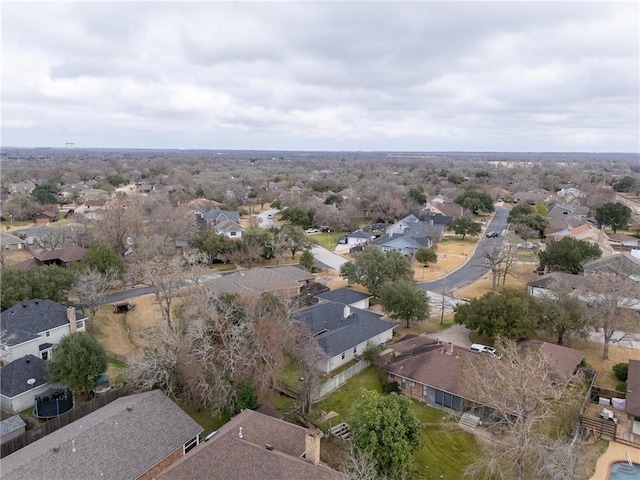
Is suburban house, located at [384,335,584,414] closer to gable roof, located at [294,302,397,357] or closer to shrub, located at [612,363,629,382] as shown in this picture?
shrub, located at [612,363,629,382]

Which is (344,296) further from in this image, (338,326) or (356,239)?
(356,239)

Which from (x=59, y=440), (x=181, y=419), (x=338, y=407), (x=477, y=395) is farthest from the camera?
(x=338, y=407)

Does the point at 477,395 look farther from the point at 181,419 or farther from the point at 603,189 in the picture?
the point at 603,189

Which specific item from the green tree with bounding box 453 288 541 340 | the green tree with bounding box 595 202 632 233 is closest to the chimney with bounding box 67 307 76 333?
the green tree with bounding box 453 288 541 340

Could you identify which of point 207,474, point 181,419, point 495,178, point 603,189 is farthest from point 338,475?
point 495,178

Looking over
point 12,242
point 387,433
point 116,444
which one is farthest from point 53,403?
point 12,242
